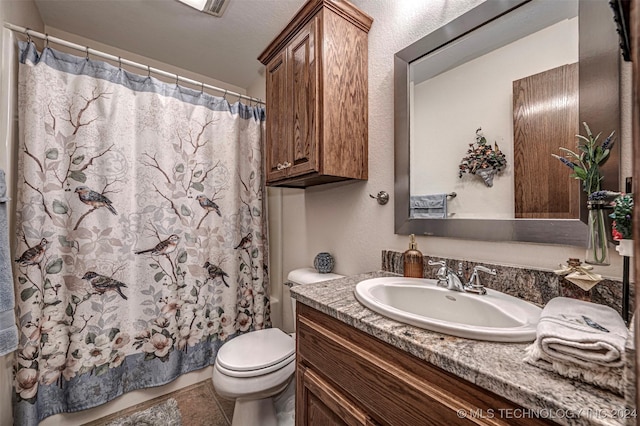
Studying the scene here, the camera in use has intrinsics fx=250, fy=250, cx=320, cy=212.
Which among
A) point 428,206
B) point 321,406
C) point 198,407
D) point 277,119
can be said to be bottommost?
point 198,407

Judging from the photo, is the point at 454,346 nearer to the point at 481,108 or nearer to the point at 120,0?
the point at 481,108

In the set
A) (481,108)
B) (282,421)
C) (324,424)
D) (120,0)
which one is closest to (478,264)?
(481,108)

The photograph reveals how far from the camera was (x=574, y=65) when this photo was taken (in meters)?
0.72

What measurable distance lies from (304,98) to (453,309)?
107 centimetres

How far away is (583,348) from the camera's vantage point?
0.39 metres

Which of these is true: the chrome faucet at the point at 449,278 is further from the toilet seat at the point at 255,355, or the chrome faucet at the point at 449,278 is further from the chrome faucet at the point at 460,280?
the toilet seat at the point at 255,355

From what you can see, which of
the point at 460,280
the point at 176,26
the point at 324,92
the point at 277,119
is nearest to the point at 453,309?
the point at 460,280

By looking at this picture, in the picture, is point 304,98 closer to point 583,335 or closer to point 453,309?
→ point 453,309

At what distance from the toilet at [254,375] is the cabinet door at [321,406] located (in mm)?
291

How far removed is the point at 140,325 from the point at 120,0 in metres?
1.92

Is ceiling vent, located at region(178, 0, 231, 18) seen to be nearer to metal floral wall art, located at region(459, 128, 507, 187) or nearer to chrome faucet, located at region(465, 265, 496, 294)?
metal floral wall art, located at region(459, 128, 507, 187)

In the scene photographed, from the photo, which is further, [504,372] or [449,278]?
[449,278]

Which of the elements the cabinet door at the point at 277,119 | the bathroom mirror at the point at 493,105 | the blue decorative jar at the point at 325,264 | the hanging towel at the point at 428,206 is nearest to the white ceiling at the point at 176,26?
the cabinet door at the point at 277,119

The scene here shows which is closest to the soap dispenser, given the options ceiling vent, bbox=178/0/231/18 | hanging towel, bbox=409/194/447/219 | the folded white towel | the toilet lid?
hanging towel, bbox=409/194/447/219
